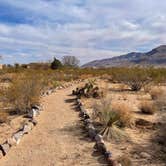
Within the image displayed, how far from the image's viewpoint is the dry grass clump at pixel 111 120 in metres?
11.2

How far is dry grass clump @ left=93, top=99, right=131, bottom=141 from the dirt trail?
2.68 feet

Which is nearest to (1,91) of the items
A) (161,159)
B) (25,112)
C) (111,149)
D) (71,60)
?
(25,112)

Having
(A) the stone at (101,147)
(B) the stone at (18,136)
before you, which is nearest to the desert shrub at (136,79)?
(B) the stone at (18,136)

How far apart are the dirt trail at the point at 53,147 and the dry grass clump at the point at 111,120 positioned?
0.82 meters

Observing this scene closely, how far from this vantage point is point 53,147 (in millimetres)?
10211

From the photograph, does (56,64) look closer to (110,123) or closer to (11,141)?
(110,123)

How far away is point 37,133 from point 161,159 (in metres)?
4.43

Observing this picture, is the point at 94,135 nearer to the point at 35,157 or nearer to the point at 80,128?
the point at 80,128

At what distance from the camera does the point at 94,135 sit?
11.1m

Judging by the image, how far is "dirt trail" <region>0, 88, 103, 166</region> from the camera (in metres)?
8.90

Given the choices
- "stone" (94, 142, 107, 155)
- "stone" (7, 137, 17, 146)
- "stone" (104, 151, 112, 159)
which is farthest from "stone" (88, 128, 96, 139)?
"stone" (7, 137, 17, 146)

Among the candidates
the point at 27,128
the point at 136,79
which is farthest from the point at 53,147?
the point at 136,79

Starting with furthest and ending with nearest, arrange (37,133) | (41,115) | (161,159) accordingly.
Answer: (41,115), (37,133), (161,159)

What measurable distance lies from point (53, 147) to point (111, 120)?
252 centimetres
